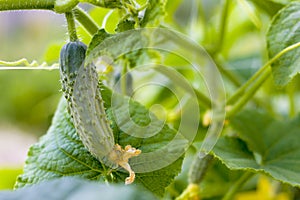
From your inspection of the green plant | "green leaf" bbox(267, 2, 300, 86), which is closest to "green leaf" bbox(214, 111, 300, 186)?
the green plant

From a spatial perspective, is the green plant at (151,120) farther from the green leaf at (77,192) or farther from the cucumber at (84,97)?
the green leaf at (77,192)

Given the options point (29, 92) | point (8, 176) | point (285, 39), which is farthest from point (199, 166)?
point (29, 92)

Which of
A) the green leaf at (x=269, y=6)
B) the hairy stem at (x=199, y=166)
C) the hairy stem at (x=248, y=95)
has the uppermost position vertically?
the green leaf at (x=269, y=6)

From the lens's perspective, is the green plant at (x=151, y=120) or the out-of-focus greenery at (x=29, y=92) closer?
the green plant at (x=151, y=120)

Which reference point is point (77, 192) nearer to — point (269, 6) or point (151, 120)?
point (151, 120)

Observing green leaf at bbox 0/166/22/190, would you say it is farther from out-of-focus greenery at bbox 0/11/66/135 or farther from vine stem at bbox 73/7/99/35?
vine stem at bbox 73/7/99/35

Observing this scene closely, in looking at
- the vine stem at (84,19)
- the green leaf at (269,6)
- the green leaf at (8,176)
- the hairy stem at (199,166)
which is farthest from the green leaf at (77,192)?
the green leaf at (8,176)

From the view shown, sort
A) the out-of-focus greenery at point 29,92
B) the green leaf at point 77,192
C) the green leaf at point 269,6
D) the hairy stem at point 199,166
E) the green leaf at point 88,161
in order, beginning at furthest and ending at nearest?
the out-of-focus greenery at point 29,92, the green leaf at point 269,6, the hairy stem at point 199,166, the green leaf at point 88,161, the green leaf at point 77,192

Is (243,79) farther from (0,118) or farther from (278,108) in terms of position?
(0,118)
